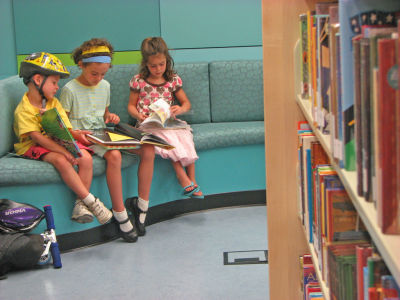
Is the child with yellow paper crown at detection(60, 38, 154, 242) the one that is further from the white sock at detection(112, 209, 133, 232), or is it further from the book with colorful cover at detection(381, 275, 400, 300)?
the book with colorful cover at detection(381, 275, 400, 300)

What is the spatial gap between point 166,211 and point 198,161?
37 centimetres

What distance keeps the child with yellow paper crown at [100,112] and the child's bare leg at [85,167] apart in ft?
0.37

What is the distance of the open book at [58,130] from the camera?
3006mm

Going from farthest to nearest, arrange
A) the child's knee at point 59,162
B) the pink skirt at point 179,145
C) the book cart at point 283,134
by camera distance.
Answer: the pink skirt at point 179,145, the child's knee at point 59,162, the book cart at point 283,134

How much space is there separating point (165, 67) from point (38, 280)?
156 centimetres

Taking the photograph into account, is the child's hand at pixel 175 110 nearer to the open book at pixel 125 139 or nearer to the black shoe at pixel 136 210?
the open book at pixel 125 139

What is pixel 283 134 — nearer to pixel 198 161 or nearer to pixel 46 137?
pixel 46 137

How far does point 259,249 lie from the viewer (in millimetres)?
3152

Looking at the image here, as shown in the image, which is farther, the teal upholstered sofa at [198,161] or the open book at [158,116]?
the open book at [158,116]

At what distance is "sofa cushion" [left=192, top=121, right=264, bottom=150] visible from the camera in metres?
3.75

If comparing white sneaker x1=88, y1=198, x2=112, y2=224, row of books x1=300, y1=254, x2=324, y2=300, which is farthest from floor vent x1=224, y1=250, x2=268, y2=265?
row of books x1=300, y1=254, x2=324, y2=300

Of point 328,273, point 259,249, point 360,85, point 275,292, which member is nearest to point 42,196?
point 259,249

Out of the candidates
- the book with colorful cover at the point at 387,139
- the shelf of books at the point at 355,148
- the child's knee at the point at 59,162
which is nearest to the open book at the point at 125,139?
the child's knee at the point at 59,162

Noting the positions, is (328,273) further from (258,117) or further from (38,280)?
(258,117)
